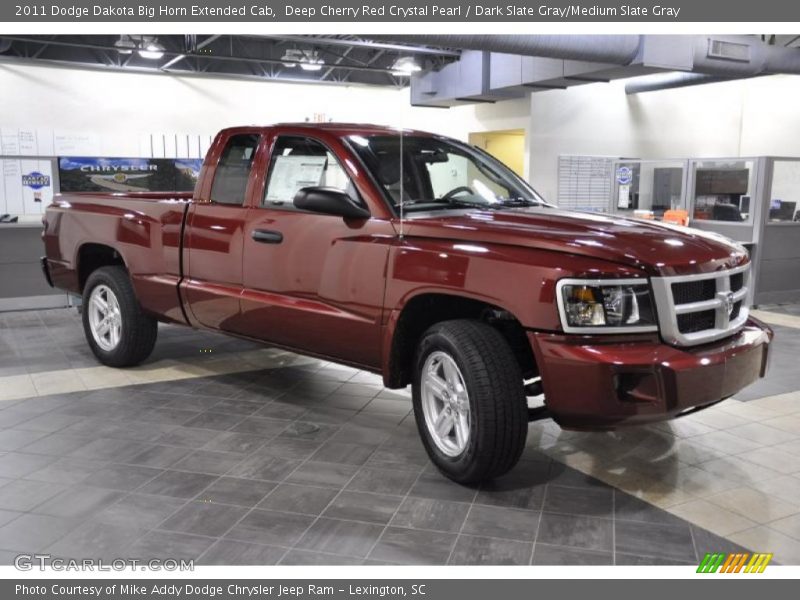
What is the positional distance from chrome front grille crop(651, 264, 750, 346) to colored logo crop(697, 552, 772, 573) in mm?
852

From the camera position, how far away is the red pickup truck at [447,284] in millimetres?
3010

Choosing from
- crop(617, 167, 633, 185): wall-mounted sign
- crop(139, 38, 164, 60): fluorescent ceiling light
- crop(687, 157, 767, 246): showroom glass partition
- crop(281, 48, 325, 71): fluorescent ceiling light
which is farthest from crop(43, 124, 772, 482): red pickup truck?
crop(281, 48, 325, 71): fluorescent ceiling light

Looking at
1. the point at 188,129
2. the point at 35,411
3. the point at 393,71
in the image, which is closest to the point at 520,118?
the point at 393,71

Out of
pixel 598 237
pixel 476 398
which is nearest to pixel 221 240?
pixel 476 398

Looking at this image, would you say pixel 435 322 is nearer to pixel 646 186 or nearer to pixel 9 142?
pixel 646 186

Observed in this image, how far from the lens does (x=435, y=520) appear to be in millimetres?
3164

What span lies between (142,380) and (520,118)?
8.64 m

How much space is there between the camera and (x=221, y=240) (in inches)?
181

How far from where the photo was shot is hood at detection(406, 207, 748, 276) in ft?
10.00

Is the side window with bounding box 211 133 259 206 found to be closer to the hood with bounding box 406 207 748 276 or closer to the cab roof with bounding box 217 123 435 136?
the cab roof with bounding box 217 123 435 136

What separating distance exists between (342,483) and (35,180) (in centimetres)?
718

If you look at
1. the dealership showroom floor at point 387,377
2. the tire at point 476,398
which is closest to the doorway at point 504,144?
the dealership showroom floor at point 387,377

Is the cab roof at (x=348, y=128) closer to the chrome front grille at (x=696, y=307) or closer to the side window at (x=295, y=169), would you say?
the side window at (x=295, y=169)

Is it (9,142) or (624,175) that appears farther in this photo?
(9,142)
